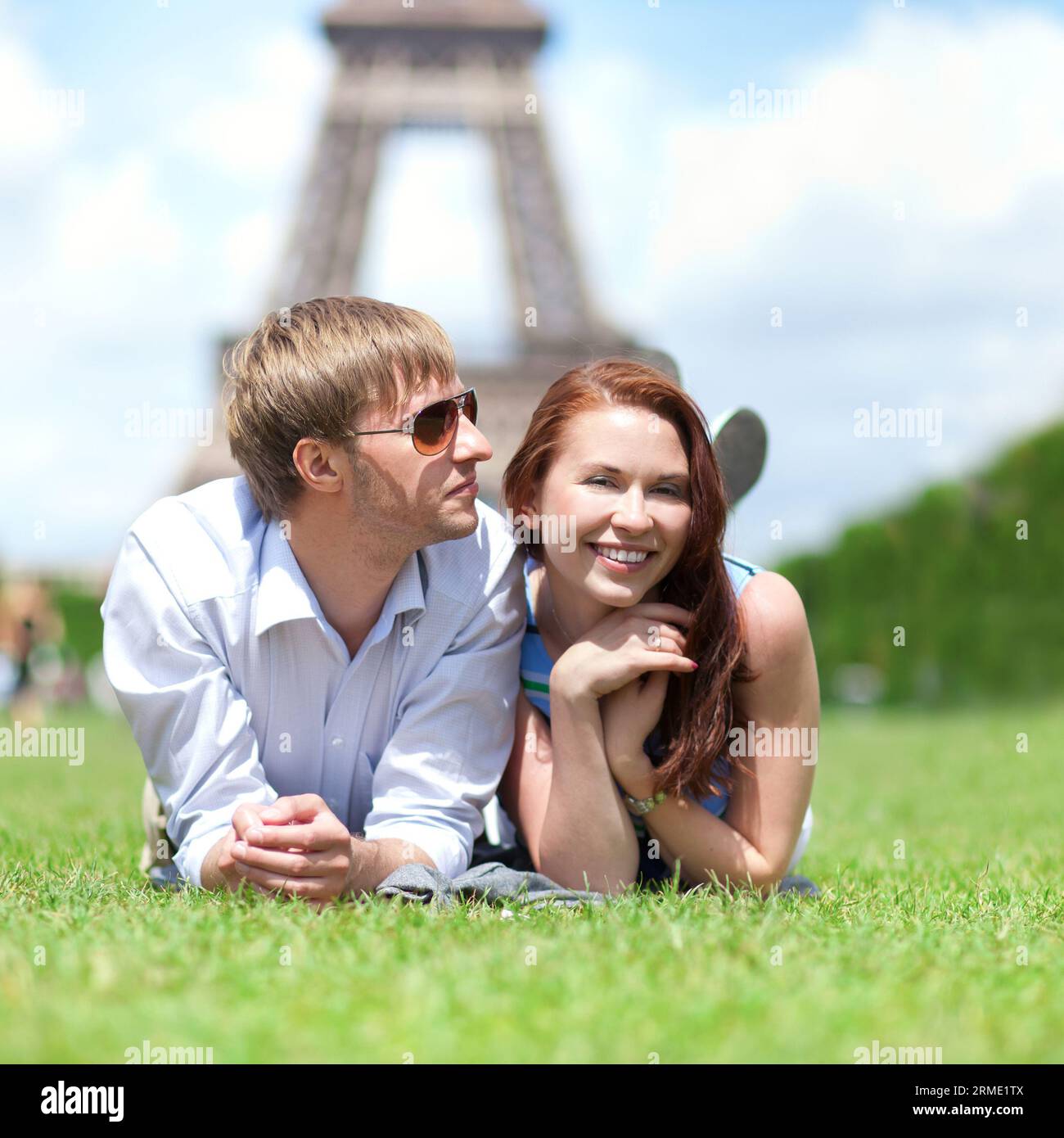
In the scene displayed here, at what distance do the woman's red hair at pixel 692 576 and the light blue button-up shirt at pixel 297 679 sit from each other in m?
0.36

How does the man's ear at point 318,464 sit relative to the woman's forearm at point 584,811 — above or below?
above

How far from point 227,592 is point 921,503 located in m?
14.7

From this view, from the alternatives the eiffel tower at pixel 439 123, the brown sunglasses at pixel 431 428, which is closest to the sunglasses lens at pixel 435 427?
the brown sunglasses at pixel 431 428

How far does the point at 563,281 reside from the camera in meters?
22.4

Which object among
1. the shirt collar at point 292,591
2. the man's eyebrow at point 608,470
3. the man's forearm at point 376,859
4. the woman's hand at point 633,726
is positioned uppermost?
the man's eyebrow at point 608,470

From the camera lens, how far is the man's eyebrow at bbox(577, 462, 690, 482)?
8.86 feet

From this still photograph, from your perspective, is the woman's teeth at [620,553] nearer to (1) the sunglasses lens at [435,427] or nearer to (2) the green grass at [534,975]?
(1) the sunglasses lens at [435,427]

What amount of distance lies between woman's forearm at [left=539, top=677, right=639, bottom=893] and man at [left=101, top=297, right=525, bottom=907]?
20 centimetres

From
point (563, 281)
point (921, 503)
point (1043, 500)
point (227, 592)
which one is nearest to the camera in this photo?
point (227, 592)

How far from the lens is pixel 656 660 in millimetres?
2627

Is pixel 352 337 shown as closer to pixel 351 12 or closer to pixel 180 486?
pixel 180 486

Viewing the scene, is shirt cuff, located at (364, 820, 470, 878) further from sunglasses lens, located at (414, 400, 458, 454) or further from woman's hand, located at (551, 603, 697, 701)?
sunglasses lens, located at (414, 400, 458, 454)

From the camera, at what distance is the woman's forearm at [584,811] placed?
272 centimetres
